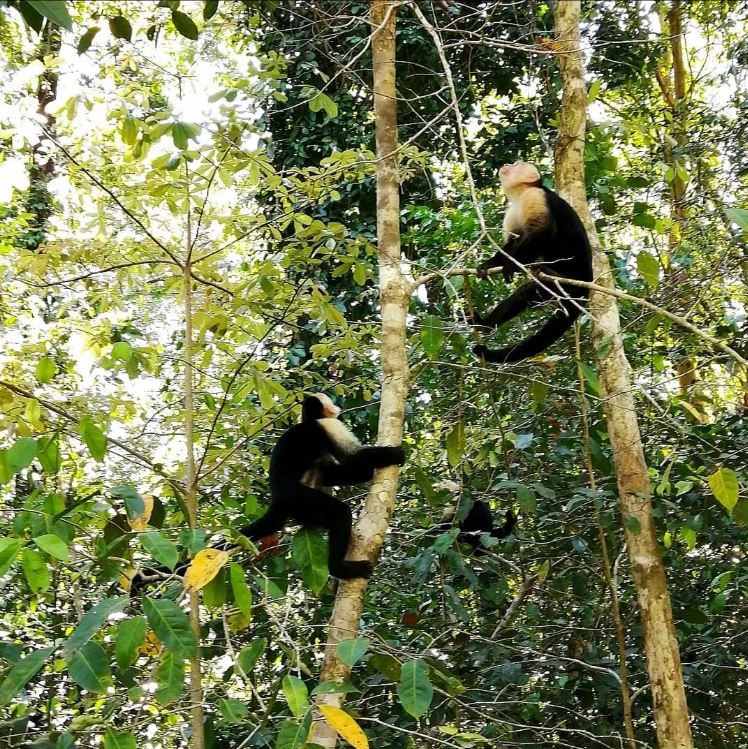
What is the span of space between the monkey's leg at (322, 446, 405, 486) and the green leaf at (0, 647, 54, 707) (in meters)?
1.52

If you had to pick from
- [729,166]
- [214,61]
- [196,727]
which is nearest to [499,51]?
[729,166]

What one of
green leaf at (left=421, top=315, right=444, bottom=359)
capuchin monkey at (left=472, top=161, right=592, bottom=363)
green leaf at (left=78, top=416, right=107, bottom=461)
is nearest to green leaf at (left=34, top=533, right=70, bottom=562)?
green leaf at (left=78, top=416, right=107, bottom=461)

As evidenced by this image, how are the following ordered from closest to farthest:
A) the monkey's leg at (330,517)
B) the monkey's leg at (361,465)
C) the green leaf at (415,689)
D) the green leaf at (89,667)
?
the green leaf at (89,667) < the green leaf at (415,689) < the monkey's leg at (361,465) < the monkey's leg at (330,517)

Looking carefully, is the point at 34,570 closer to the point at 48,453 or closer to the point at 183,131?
the point at 48,453

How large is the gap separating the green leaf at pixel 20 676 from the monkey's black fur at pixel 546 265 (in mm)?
2915

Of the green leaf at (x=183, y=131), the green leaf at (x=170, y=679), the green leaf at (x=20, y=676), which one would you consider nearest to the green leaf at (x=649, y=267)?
the green leaf at (x=183, y=131)

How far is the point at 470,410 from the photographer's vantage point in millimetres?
4742

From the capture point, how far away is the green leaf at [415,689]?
213cm

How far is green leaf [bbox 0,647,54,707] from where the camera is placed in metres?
1.96

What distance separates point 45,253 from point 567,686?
11.7 feet

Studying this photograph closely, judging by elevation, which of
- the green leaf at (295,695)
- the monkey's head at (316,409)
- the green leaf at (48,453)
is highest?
the monkey's head at (316,409)

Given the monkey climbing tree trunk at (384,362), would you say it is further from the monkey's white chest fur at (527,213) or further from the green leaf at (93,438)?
the monkey's white chest fur at (527,213)

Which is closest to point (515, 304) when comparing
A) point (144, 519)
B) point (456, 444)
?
point (456, 444)

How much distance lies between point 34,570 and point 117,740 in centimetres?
49
